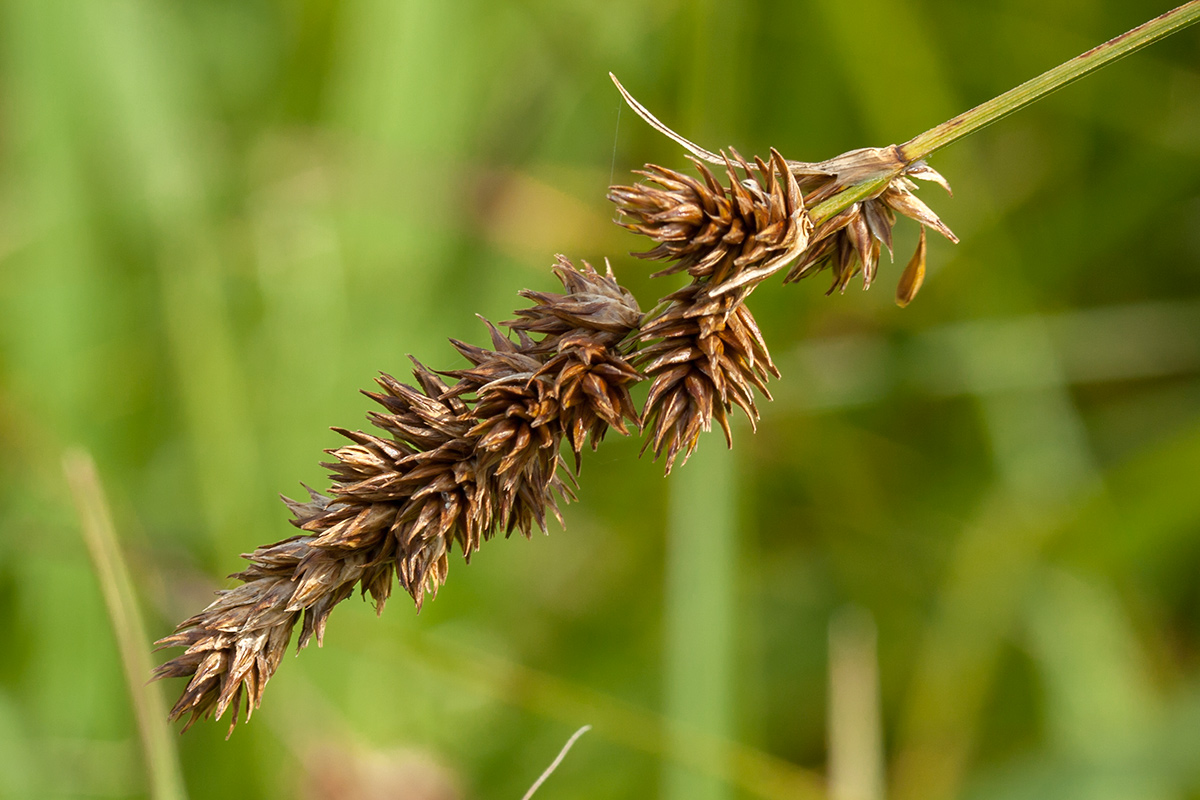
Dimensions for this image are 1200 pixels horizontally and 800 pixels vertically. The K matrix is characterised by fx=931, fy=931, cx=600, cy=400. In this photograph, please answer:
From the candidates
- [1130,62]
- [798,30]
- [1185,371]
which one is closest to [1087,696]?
[1185,371]

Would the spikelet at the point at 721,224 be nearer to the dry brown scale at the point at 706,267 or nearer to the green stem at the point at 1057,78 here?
the dry brown scale at the point at 706,267

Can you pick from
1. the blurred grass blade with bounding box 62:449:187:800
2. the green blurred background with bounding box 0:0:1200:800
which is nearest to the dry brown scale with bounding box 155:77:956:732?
the blurred grass blade with bounding box 62:449:187:800

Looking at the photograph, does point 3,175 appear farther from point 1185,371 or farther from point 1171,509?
point 1185,371

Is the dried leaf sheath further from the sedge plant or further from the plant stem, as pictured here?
the plant stem

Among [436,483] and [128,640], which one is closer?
[436,483]

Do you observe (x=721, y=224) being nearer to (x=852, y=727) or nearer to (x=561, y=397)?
(x=561, y=397)

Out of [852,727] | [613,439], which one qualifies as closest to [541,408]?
[852,727]
